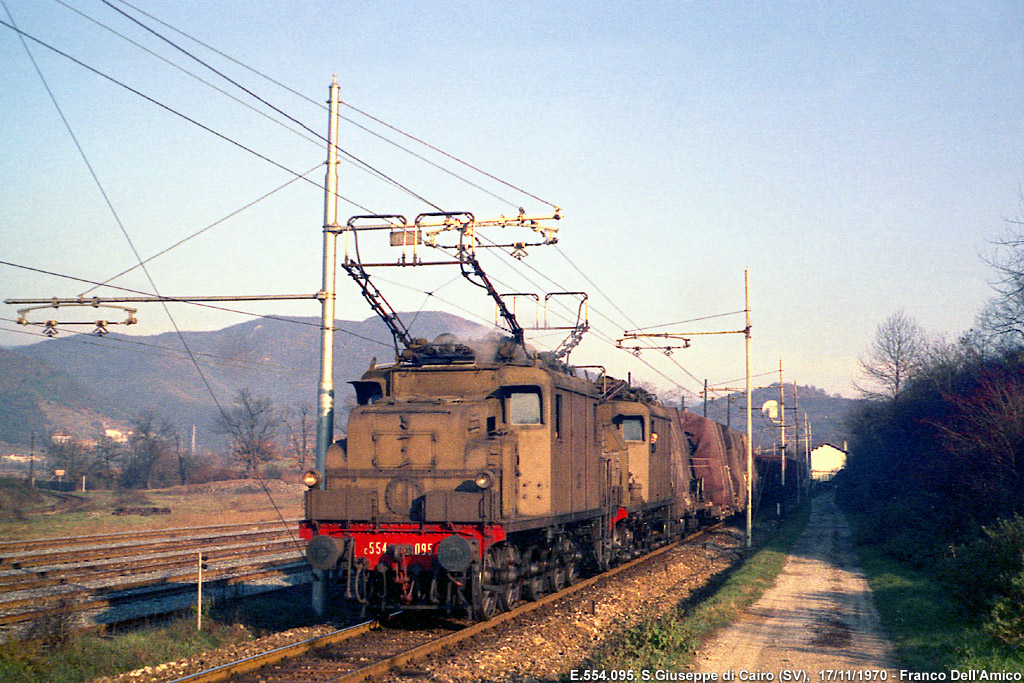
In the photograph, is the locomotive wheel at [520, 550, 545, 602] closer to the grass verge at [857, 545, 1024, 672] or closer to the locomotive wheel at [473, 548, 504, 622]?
the locomotive wheel at [473, 548, 504, 622]

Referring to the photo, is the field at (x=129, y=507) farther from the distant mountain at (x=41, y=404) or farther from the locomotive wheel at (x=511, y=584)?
the distant mountain at (x=41, y=404)

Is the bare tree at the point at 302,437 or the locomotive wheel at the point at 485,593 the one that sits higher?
the bare tree at the point at 302,437

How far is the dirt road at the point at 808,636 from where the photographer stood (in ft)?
33.8

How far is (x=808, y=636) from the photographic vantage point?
41.3 feet

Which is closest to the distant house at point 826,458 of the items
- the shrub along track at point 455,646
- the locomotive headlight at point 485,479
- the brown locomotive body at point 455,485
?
the shrub along track at point 455,646

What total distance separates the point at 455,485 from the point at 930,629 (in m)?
7.66

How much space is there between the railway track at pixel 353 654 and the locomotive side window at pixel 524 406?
10.1 ft

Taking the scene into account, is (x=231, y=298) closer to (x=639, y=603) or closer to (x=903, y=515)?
(x=639, y=603)

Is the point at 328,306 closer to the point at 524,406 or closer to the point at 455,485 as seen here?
the point at 524,406

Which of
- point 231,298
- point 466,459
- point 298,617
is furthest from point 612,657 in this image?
point 231,298

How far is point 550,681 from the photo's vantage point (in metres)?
9.77

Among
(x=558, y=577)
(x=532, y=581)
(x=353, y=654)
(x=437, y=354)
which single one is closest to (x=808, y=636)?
(x=532, y=581)

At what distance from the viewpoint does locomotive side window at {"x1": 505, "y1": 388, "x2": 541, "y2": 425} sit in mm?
13289

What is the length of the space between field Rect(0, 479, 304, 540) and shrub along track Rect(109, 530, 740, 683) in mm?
13947
